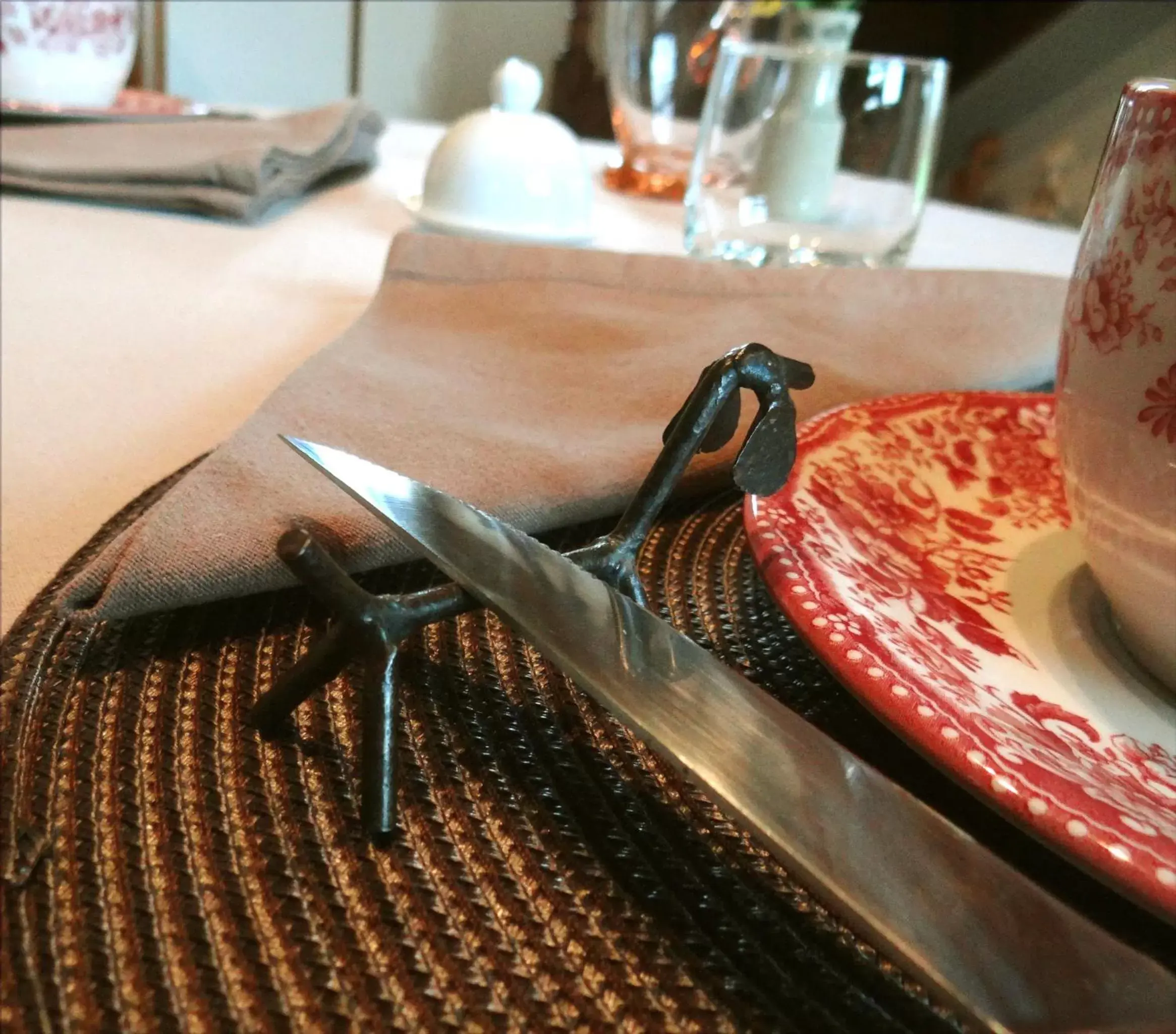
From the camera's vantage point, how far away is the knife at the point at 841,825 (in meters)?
0.12

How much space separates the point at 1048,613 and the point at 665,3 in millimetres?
756

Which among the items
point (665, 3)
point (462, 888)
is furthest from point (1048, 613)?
point (665, 3)

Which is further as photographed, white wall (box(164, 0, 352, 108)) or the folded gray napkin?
white wall (box(164, 0, 352, 108))

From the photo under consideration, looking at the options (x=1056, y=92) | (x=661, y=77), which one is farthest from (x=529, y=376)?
(x=1056, y=92)

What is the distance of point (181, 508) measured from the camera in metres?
0.21

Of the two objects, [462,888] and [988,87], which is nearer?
[462,888]

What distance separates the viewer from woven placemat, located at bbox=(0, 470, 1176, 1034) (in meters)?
0.13

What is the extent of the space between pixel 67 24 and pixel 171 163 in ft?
0.84

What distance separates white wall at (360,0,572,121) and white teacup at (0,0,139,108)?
191 centimetres

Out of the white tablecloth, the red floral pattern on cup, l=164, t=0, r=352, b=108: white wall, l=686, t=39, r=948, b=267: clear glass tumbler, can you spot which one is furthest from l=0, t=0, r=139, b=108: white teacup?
l=164, t=0, r=352, b=108: white wall

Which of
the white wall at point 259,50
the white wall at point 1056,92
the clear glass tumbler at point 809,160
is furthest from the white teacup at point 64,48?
the white wall at point 259,50

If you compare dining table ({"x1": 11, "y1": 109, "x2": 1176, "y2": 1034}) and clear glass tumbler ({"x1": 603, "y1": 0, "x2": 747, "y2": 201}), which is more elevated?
clear glass tumbler ({"x1": 603, "y1": 0, "x2": 747, "y2": 201})

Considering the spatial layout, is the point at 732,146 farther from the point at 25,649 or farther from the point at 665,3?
the point at 25,649

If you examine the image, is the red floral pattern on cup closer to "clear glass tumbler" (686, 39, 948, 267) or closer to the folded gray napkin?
the folded gray napkin
